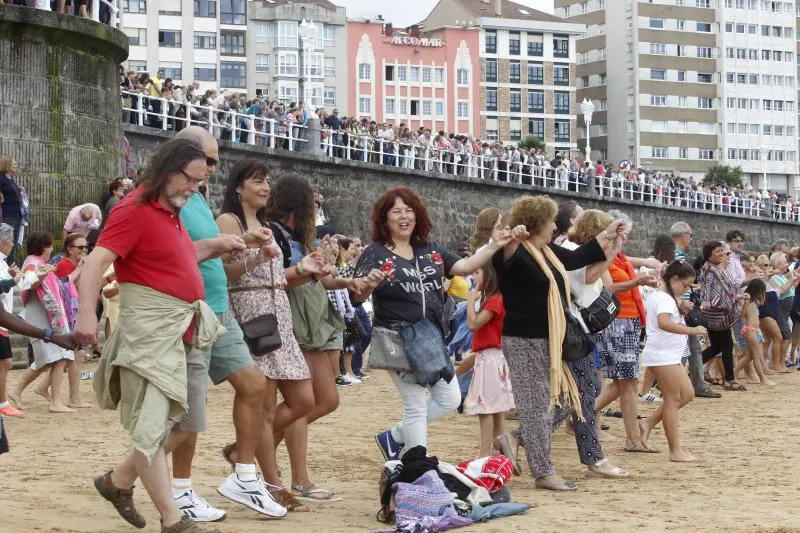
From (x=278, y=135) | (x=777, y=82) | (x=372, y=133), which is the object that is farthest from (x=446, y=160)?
(x=777, y=82)

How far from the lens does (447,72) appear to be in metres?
94.2

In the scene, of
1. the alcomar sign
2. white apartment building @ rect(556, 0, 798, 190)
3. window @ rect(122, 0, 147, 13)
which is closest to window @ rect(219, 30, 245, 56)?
window @ rect(122, 0, 147, 13)

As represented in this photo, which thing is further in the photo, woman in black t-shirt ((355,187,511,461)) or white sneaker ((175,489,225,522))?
woman in black t-shirt ((355,187,511,461))

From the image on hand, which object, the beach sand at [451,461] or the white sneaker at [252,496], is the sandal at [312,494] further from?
the white sneaker at [252,496]

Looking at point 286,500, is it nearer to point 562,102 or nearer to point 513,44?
point 513,44

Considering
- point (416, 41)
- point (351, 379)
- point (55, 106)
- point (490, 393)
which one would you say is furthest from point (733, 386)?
point (416, 41)

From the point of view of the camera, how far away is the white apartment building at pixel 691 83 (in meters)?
101

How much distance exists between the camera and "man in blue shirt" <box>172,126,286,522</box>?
23.0ft

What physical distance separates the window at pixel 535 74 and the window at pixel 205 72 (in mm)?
22652

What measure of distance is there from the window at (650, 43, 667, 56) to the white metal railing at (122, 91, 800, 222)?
110 ft

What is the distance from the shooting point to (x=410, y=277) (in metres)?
7.91

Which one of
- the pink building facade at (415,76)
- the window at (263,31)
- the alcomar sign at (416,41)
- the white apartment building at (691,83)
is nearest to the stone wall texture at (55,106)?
the pink building facade at (415,76)

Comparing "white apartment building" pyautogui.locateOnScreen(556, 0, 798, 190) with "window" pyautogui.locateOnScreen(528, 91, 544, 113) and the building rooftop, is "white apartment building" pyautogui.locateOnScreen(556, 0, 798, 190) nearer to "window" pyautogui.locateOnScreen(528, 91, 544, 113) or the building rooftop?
the building rooftop

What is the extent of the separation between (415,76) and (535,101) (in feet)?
29.9
